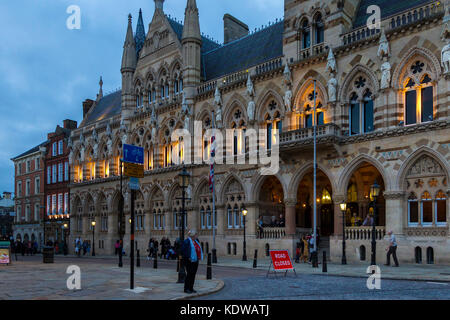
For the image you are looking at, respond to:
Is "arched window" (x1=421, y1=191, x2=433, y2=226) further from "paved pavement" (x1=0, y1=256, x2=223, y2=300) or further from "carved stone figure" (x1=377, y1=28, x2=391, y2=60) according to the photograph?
"paved pavement" (x1=0, y1=256, x2=223, y2=300)

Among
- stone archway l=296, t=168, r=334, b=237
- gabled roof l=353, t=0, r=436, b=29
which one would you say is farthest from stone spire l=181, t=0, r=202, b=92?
gabled roof l=353, t=0, r=436, b=29

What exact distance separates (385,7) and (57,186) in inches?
1810

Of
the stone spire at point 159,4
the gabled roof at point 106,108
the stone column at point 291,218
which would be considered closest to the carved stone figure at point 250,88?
the stone column at point 291,218

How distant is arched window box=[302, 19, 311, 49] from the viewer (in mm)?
33062

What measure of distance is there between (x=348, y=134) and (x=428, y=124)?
5370 mm

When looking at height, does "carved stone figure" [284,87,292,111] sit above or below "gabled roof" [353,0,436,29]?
below

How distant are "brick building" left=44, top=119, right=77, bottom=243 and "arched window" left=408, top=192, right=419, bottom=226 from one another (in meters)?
42.7

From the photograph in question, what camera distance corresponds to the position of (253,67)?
118 feet

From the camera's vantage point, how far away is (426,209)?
25969 millimetres

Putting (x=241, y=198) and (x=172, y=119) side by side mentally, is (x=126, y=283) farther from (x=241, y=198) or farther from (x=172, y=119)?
(x=172, y=119)

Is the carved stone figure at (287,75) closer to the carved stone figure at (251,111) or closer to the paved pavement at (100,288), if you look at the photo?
the carved stone figure at (251,111)

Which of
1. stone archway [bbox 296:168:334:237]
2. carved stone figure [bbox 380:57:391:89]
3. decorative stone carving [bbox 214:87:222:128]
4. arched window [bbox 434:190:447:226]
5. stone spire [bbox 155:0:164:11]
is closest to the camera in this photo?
arched window [bbox 434:190:447:226]
